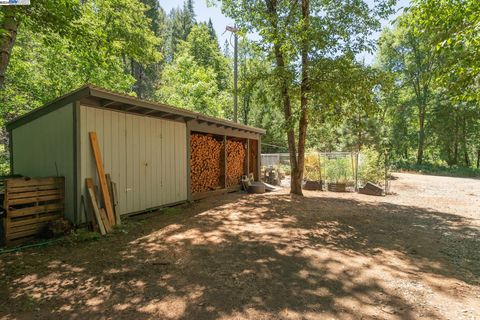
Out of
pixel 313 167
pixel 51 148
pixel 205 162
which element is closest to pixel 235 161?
pixel 205 162

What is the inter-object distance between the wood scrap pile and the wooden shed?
0.12m

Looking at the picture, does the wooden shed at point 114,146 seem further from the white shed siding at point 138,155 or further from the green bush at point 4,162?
the green bush at point 4,162

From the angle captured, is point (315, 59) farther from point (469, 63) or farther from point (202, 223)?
point (202, 223)

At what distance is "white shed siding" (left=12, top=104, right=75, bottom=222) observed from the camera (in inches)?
182

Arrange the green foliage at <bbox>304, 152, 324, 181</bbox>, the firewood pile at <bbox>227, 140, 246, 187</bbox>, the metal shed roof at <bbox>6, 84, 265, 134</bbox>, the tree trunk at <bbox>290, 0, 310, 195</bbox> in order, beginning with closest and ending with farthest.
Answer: the metal shed roof at <bbox>6, 84, 265, 134</bbox> < the tree trunk at <bbox>290, 0, 310, 195</bbox> < the firewood pile at <bbox>227, 140, 246, 187</bbox> < the green foliage at <bbox>304, 152, 324, 181</bbox>

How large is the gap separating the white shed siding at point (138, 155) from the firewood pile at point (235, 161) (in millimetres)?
2804

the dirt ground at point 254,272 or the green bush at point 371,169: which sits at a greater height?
the green bush at point 371,169

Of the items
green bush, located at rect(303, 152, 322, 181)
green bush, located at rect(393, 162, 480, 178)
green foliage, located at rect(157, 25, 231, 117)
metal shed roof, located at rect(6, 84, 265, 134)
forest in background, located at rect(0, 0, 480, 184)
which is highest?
green foliage, located at rect(157, 25, 231, 117)

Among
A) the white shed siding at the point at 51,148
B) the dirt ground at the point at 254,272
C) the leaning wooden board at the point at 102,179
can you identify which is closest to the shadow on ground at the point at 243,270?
the dirt ground at the point at 254,272

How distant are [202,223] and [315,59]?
6.09 m

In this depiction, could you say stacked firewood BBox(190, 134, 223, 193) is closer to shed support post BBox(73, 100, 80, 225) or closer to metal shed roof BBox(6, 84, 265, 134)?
metal shed roof BBox(6, 84, 265, 134)

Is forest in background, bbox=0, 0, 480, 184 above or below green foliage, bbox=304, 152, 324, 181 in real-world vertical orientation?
above

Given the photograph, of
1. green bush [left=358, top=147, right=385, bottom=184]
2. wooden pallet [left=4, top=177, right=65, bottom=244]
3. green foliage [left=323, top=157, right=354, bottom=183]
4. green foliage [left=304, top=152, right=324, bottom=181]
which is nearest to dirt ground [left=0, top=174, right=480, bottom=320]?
wooden pallet [left=4, top=177, right=65, bottom=244]

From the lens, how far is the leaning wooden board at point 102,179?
186 inches
